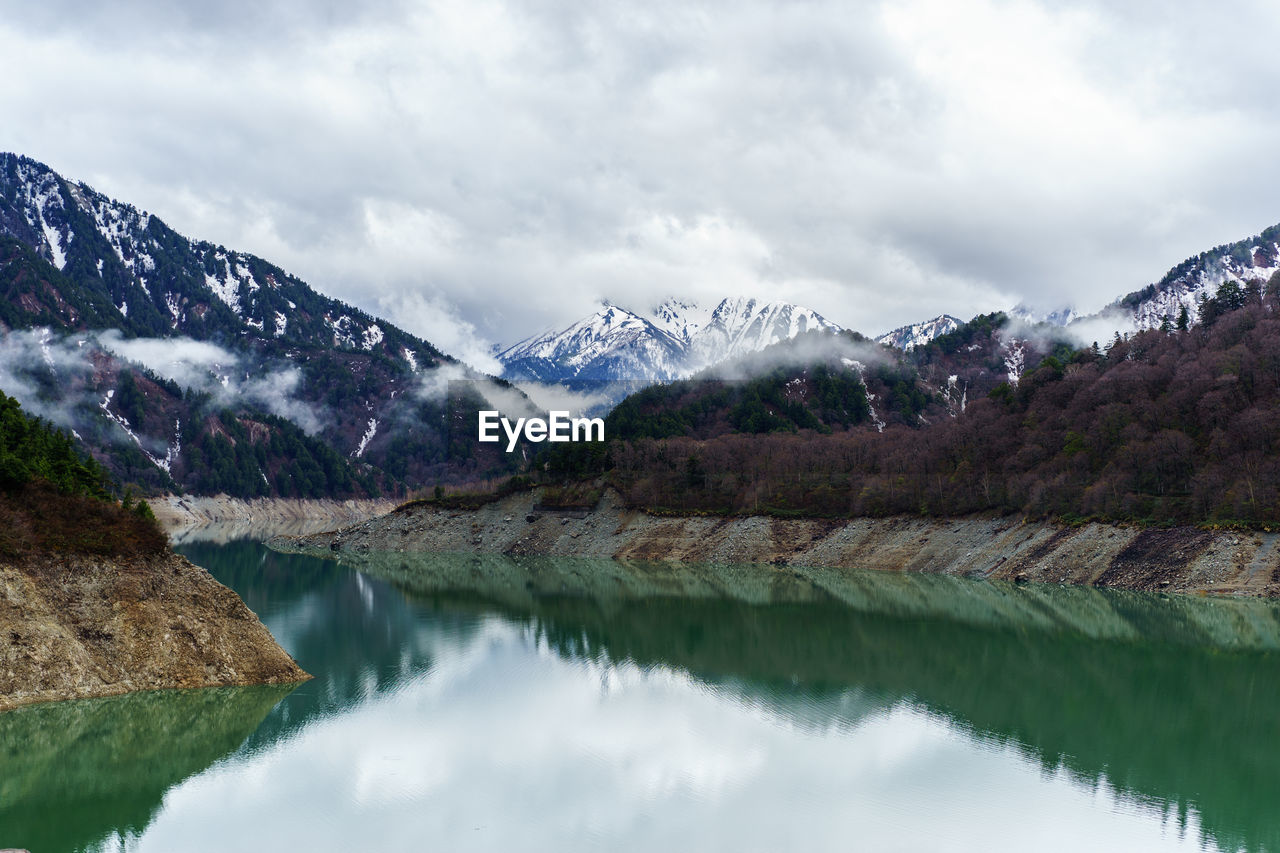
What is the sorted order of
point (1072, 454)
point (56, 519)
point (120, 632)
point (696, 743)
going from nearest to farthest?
1. point (696, 743)
2. point (120, 632)
3. point (56, 519)
4. point (1072, 454)

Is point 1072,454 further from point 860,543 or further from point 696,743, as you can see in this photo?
point 696,743

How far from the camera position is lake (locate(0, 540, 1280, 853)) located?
21906 mm

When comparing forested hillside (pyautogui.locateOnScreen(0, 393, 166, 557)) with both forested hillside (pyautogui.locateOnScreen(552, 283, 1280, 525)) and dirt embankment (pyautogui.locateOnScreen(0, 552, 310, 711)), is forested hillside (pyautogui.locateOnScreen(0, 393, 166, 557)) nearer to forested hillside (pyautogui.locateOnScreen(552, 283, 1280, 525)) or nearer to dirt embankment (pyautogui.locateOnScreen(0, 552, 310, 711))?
dirt embankment (pyautogui.locateOnScreen(0, 552, 310, 711))

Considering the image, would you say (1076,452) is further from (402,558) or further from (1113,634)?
(402,558)

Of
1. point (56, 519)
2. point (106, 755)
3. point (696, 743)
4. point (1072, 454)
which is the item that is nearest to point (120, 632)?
point (56, 519)

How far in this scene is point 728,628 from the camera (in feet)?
183

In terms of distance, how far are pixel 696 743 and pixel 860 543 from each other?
240 feet

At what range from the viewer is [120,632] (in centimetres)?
3328

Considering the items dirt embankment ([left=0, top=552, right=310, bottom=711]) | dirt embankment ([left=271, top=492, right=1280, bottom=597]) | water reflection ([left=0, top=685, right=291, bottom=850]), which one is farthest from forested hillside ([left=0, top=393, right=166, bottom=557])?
dirt embankment ([left=271, top=492, right=1280, bottom=597])

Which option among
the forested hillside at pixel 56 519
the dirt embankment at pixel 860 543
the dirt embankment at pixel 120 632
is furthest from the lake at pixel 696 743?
the dirt embankment at pixel 860 543

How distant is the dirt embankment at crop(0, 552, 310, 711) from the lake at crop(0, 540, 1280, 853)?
3.75ft

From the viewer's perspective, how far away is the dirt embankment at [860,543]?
68438 millimetres

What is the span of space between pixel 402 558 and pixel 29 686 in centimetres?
8715

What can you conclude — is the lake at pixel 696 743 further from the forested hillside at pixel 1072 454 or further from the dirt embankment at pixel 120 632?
the forested hillside at pixel 1072 454
